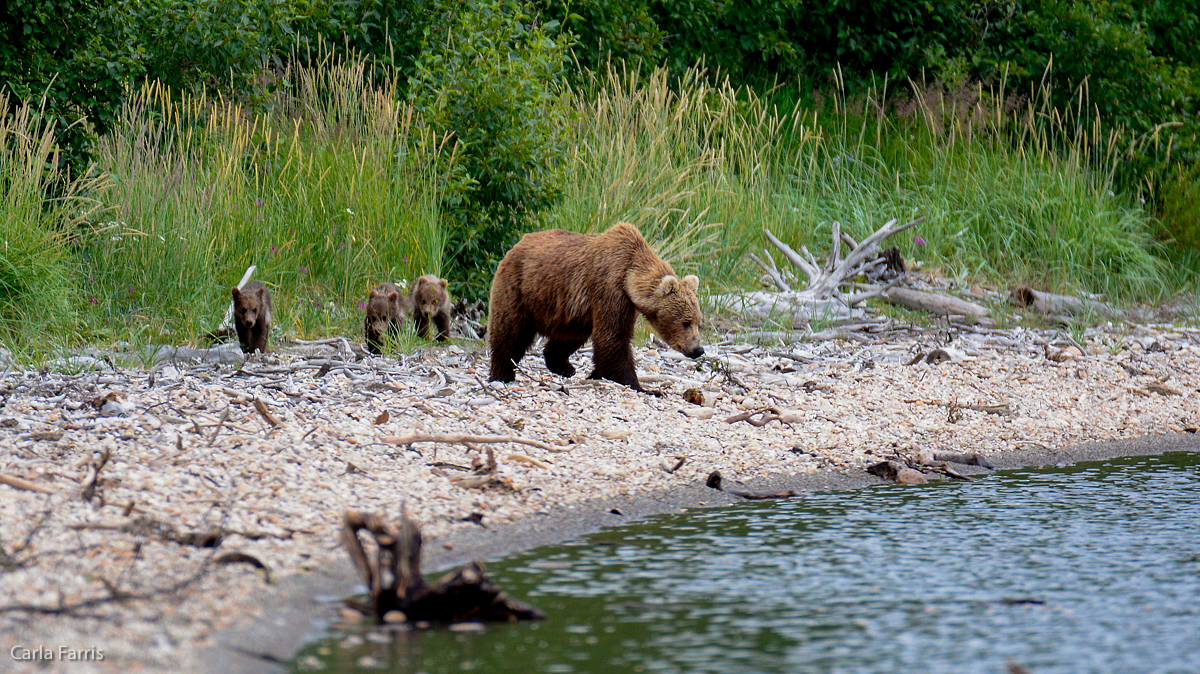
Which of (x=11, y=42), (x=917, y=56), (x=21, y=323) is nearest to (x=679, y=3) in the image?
(x=917, y=56)

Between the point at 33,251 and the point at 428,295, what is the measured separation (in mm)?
2295

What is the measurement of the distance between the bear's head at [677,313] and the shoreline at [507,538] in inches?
54.2

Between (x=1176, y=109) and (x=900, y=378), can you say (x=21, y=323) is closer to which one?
(x=900, y=378)

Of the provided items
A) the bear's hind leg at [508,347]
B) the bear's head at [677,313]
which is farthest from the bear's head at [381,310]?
the bear's head at [677,313]

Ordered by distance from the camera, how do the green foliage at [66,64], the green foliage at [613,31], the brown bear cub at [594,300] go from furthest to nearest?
the green foliage at [613,31] < the green foliage at [66,64] < the brown bear cub at [594,300]

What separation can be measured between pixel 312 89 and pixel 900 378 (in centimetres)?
519

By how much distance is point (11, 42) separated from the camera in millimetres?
7875

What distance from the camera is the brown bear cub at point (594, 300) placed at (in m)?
5.99

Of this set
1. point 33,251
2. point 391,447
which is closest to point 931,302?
point 391,447

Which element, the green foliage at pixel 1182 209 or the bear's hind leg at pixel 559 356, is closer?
the bear's hind leg at pixel 559 356

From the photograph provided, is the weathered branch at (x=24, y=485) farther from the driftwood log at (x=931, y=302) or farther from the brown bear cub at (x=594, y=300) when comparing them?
the driftwood log at (x=931, y=302)

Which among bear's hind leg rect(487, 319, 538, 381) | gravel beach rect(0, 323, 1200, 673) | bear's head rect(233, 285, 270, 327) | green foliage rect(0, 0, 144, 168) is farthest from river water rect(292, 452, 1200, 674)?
green foliage rect(0, 0, 144, 168)

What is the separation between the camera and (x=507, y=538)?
12.9 ft

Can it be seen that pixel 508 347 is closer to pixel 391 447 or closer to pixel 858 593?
pixel 391 447
